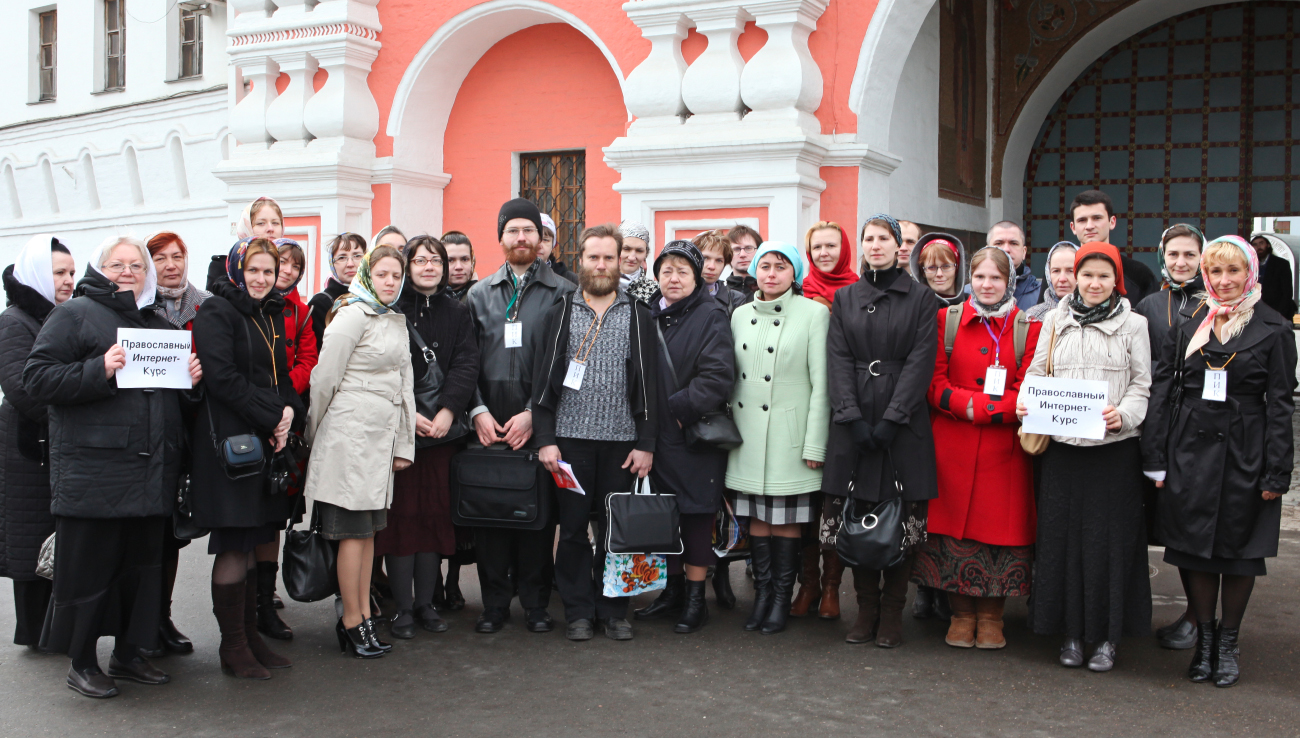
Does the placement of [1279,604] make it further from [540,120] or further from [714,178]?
[540,120]

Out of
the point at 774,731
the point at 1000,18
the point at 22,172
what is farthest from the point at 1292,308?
the point at 22,172

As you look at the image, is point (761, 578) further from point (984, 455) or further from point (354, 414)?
point (354, 414)

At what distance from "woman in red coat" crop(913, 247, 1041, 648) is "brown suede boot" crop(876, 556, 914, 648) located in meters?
0.12

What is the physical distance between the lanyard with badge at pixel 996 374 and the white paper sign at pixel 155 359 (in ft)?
10.0

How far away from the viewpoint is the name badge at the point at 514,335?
504cm

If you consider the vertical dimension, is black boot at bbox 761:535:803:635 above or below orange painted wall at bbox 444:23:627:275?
below

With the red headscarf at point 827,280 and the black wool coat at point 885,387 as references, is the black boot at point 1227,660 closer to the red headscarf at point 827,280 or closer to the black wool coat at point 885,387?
the black wool coat at point 885,387

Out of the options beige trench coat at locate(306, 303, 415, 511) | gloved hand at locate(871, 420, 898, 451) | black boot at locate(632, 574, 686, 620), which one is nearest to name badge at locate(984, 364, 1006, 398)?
gloved hand at locate(871, 420, 898, 451)

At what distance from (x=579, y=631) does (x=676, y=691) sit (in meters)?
0.76

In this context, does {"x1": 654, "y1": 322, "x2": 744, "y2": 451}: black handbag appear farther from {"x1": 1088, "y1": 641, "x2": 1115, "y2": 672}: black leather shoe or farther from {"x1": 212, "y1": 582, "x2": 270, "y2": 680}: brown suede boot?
{"x1": 212, "y1": 582, "x2": 270, "y2": 680}: brown suede boot

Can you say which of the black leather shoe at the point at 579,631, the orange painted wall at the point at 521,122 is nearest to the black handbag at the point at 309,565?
the black leather shoe at the point at 579,631

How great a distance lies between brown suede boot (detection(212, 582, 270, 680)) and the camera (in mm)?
4367

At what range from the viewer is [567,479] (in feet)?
16.0

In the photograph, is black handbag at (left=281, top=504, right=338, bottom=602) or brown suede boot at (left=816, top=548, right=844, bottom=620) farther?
brown suede boot at (left=816, top=548, right=844, bottom=620)
